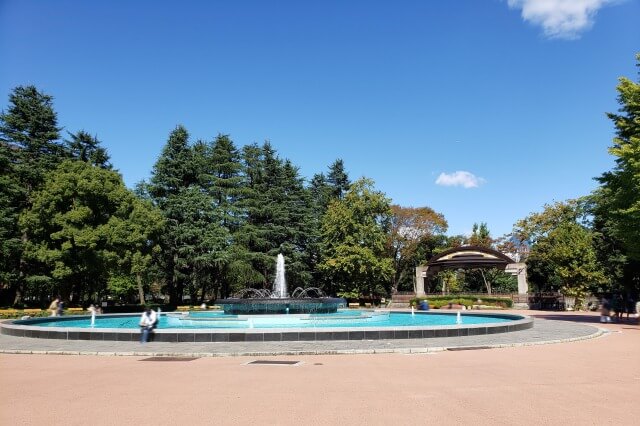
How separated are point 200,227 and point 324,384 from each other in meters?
40.2

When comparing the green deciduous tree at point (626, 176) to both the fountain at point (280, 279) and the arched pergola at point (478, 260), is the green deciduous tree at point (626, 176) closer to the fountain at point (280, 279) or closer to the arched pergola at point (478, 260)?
the arched pergola at point (478, 260)

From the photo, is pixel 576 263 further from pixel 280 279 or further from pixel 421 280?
pixel 280 279

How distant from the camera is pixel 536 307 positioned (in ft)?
149

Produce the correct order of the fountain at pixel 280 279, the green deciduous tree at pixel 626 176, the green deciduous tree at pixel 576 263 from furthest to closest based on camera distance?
the green deciduous tree at pixel 576 263 < the fountain at pixel 280 279 < the green deciduous tree at pixel 626 176

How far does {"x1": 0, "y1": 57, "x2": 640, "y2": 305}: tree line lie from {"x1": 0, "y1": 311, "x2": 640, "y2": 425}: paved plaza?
72.6ft

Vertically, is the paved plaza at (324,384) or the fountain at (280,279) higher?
the fountain at (280,279)

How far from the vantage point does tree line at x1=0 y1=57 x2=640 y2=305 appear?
117ft

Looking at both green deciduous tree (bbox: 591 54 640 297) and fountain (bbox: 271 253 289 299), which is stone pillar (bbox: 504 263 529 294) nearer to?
green deciduous tree (bbox: 591 54 640 297)

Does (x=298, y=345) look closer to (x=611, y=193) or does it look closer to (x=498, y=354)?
(x=498, y=354)

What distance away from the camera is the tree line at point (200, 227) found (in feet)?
117

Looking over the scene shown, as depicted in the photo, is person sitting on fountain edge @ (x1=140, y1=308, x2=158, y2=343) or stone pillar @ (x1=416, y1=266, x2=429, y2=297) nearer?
person sitting on fountain edge @ (x1=140, y1=308, x2=158, y2=343)

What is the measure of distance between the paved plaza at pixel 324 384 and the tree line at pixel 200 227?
72.6 feet

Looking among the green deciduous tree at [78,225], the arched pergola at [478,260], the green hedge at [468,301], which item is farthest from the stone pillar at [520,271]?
the green deciduous tree at [78,225]

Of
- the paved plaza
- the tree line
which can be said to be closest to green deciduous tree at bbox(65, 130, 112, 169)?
the tree line
